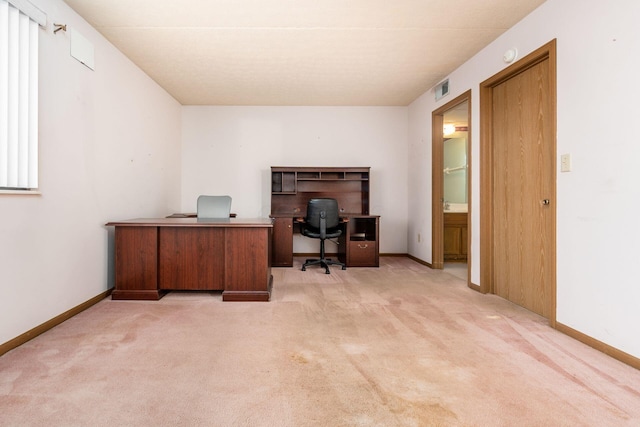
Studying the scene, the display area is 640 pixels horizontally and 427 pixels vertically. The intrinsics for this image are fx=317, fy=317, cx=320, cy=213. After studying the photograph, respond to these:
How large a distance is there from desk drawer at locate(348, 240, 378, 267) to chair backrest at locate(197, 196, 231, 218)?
200 centimetres

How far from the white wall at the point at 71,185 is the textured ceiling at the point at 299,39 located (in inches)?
15.8

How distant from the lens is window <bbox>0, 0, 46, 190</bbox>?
2.03 m

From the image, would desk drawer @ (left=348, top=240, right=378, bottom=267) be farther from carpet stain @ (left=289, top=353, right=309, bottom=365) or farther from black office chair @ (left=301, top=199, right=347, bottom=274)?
carpet stain @ (left=289, top=353, right=309, bottom=365)

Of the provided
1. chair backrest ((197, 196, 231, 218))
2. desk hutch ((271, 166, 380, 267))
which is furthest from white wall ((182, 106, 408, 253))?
chair backrest ((197, 196, 231, 218))

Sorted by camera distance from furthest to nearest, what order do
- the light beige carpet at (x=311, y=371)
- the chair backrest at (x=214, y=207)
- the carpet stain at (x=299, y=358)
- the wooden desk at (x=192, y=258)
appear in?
the chair backrest at (x=214, y=207), the wooden desk at (x=192, y=258), the carpet stain at (x=299, y=358), the light beige carpet at (x=311, y=371)

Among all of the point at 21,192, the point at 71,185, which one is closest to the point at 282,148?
the point at 71,185

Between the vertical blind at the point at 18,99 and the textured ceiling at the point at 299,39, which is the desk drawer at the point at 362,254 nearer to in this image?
the textured ceiling at the point at 299,39

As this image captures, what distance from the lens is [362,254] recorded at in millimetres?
4902

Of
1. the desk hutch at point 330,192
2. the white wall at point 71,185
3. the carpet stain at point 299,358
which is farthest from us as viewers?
the desk hutch at point 330,192

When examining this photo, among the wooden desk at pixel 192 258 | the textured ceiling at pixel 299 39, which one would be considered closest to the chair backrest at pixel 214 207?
the wooden desk at pixel 192 258

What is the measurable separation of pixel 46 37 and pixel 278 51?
2.01 m

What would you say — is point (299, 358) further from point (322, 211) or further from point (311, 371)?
point (322, 211)

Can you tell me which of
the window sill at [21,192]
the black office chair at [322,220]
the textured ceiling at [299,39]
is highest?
the textured ceiling at [299,39]

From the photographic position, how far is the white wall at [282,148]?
5578 millimetres
